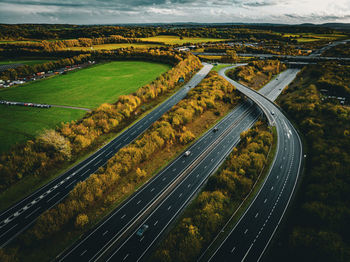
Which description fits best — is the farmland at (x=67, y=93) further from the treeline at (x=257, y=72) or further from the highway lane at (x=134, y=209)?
the treeline at (x=257, y=72)

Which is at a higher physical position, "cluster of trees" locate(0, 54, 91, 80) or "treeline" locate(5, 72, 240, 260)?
"cluster of trees" locate(0, 54, 91, 80)

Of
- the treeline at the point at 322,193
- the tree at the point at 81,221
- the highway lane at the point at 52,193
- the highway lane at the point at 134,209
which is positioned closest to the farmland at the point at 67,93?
the highway lane at the point at 52,193

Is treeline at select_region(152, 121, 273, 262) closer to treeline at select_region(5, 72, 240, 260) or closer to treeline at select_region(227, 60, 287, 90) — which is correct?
treeline at select_region(5, 72, 240, 260)

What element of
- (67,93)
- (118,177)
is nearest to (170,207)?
(118,177)

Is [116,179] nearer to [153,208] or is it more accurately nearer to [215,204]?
[153,208]

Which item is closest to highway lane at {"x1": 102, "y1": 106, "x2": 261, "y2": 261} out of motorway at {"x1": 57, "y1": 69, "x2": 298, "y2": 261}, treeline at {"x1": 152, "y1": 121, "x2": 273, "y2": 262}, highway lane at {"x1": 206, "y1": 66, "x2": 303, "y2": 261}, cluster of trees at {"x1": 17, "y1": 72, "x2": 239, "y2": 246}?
motorway at {"x1": 57, "y1": 69, "x2": 298, "y2": 261}
